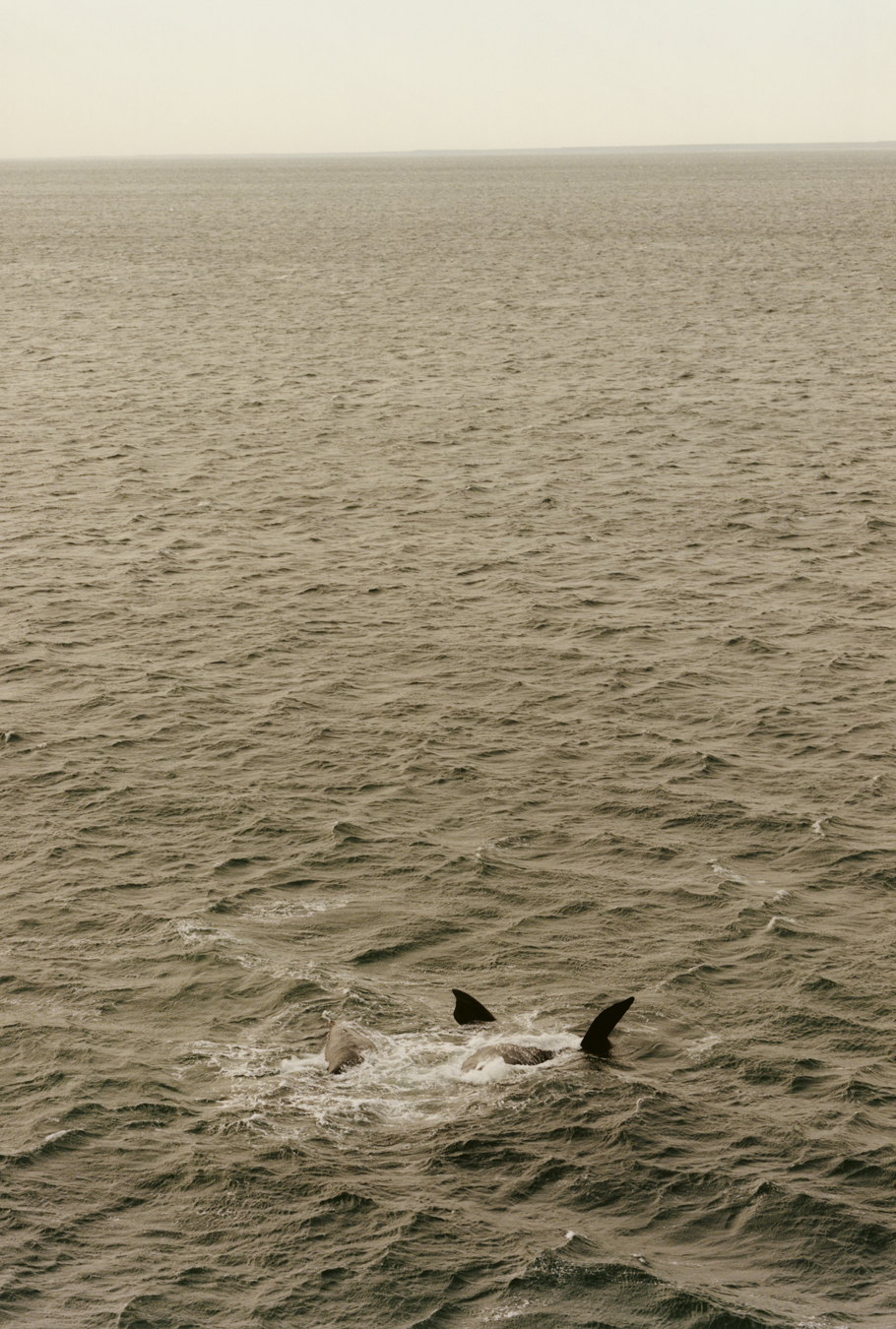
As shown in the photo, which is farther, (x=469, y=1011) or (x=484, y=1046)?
(x=469, y=1011)

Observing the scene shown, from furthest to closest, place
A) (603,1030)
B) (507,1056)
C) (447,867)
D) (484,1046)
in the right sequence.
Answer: (447,867) → (484,1046) → (603,1030) → (507,1056)

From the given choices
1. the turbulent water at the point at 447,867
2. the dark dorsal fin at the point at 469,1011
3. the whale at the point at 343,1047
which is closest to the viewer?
the turbulent water at the point at 447,867

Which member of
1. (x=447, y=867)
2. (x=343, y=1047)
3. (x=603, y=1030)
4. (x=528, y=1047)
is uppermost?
(x=447, y=867)

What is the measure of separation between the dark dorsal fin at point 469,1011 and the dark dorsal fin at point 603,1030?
1441 millimetres

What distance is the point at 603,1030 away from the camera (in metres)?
19.3

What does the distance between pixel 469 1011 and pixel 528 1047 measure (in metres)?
0.96

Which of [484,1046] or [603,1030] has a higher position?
[603,1030]

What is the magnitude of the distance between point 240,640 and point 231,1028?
15.0 meters

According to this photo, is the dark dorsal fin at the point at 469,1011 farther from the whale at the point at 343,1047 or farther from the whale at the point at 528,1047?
the whale at the point at 343,1047

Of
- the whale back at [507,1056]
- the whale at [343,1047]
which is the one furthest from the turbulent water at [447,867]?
the whale at [343,1047]

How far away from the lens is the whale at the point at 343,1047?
19156 millimetres

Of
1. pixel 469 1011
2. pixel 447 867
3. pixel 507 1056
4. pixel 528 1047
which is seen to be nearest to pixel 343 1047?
pixel 469 1011

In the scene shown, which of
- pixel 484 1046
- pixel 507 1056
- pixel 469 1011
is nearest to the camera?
pixel 507 1056

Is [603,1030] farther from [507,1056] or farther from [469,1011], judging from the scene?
[469,1011]
